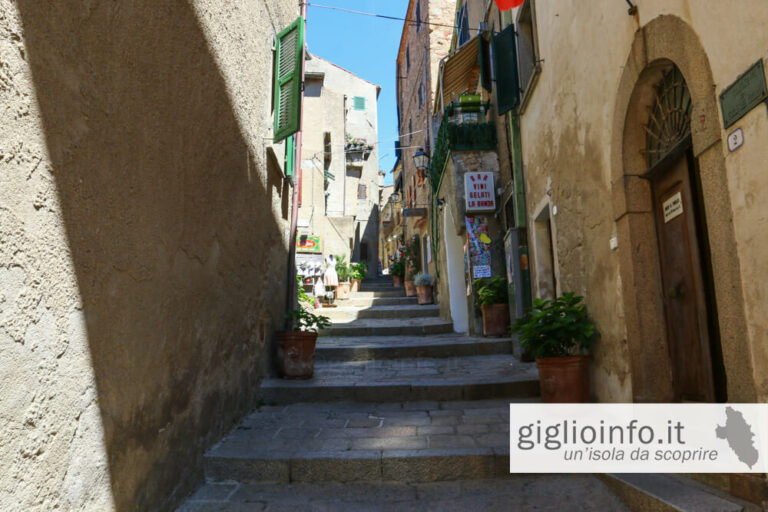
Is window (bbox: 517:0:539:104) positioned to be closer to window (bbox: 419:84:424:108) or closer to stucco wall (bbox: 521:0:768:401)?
stucco wall (bbox: 521:0:768:401)

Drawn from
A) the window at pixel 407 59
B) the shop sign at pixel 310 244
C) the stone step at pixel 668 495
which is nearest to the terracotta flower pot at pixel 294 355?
the stone step at pixel 668 495

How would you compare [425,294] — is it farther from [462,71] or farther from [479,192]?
[462,71]

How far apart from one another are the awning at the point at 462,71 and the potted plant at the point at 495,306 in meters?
4.02

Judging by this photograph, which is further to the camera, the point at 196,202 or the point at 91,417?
the point at 196,202

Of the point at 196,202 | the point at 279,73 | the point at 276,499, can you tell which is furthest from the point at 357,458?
the point at 279,73

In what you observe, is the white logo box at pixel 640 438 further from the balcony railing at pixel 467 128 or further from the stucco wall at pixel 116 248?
the balcony railing at pixel 467 128

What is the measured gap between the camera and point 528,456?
351 cm

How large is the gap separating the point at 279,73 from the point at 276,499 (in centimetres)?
454

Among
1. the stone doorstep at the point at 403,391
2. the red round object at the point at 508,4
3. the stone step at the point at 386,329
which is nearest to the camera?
the red round object at the point at 508,4

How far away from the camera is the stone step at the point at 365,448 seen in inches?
137

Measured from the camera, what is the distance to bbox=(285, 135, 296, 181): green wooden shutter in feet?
21.0

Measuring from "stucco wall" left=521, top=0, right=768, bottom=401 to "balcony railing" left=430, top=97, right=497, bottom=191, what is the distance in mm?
1672

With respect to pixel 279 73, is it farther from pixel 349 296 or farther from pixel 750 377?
pixel 349 296

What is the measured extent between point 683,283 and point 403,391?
2.83 m
